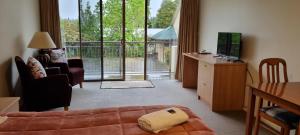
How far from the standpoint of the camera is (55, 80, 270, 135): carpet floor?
3.50 meters

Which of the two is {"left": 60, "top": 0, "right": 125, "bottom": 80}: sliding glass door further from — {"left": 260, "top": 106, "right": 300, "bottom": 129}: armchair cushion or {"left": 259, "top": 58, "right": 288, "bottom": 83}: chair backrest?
{"left": 260, "top": 106, "right": 300, "bottom": 129}: armchair cushion

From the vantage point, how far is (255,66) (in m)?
3.75

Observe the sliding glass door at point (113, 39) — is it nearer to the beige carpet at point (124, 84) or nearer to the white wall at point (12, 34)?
the beige carpet at point (124, 84)

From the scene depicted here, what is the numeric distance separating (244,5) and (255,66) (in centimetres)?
102

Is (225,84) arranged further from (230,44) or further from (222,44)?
(222,44)

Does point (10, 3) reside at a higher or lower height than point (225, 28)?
higher

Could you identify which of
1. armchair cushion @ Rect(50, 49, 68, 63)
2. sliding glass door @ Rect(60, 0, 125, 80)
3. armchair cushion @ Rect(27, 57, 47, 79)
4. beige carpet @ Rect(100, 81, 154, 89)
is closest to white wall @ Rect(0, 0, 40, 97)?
armchair cushion @ Rect(27, 57, 47, 79)

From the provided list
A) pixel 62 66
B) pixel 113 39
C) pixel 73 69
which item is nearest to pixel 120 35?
pixel 113 39

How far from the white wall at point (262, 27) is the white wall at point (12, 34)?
357 centimetres

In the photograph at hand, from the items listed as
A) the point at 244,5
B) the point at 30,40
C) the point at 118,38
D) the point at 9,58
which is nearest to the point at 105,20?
the point at 118,38

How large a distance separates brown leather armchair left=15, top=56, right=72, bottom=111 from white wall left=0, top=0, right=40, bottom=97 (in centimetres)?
21

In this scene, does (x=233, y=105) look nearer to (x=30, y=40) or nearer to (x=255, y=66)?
(x=255, y=66)

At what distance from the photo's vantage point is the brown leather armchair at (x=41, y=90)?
3557 millimetres

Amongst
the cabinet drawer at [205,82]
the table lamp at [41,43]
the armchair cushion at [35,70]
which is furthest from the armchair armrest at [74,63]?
the cabinet drawer at [205,82]
